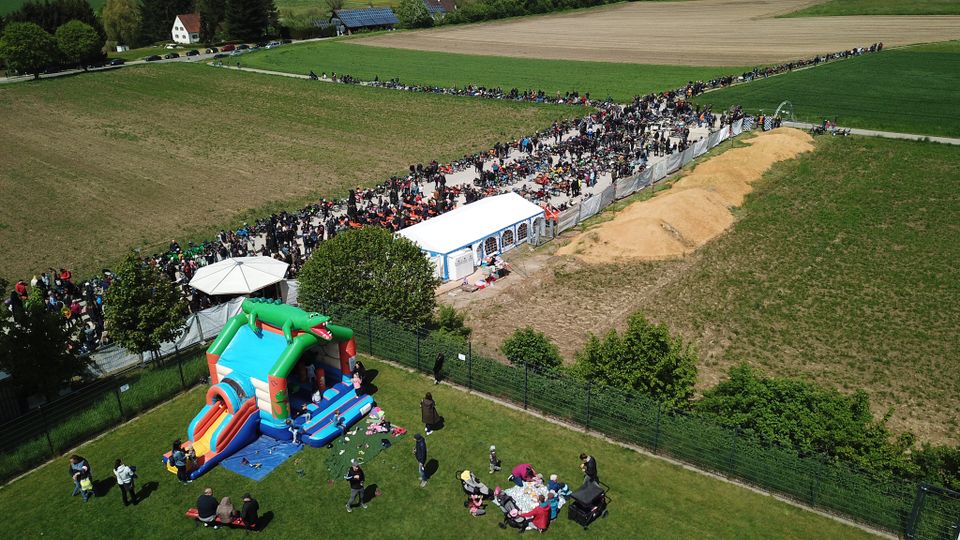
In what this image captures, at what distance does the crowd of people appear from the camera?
29844 millimetres

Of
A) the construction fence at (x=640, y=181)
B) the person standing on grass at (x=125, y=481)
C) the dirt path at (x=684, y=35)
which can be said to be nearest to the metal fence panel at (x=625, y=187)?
the construction fence at (x=640, y=181)

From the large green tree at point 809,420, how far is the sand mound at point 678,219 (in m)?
15.8

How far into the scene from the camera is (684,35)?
105312 millimetres

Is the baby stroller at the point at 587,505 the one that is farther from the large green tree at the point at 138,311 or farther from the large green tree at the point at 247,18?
the large green tree at the point at 247,18

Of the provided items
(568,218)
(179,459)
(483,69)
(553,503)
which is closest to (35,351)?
(179,459)

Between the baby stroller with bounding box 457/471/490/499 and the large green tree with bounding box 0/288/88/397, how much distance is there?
13.0 metres

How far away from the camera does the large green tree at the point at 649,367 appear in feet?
63.4

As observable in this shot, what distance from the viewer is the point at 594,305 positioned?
30.0 metres

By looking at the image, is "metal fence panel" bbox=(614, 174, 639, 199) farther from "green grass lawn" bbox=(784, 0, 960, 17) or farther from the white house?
the white house

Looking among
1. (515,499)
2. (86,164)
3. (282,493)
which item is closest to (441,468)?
(515,499)

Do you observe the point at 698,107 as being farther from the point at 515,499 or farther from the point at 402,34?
the point at 402,34

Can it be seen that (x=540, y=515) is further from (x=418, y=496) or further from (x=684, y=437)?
(x=684, y=437)

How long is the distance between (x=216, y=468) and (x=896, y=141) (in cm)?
5055

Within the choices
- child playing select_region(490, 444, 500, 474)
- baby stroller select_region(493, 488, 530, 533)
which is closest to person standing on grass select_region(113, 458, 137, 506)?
child playing select_region(490, 444, 500, 474)
